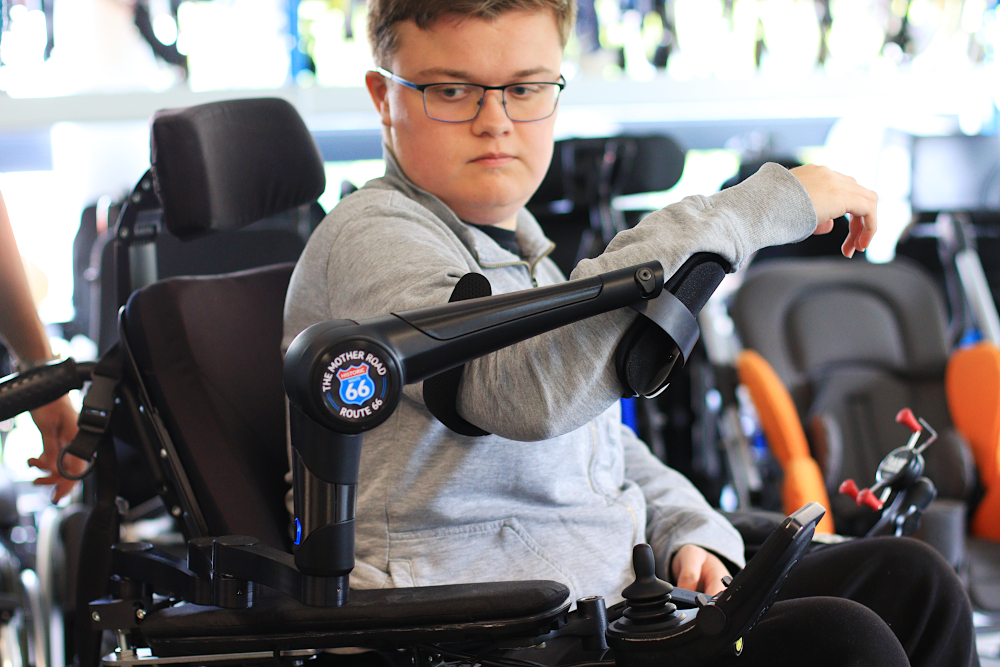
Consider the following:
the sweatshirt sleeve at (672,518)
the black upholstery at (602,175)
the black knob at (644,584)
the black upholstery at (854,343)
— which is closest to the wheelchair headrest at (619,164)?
the black upholstery at (602,175)

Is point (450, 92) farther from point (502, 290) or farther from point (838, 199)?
point (838, 199)

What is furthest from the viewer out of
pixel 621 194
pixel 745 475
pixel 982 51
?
pixel 982 51

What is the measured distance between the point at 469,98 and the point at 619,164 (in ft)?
6.41

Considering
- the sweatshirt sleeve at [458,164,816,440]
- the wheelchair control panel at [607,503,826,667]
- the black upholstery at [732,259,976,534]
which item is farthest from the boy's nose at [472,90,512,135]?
the black upholstery at [732,259,976,534]

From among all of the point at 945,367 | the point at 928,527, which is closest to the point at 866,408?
the point at 945,367

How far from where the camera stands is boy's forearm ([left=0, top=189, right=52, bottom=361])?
3.92ft

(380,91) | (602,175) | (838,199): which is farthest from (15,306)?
(602,175)

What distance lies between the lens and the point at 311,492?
64cm

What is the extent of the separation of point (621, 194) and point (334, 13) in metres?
1.47

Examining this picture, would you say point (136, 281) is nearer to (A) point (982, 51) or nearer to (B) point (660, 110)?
(B) point (660, 110)

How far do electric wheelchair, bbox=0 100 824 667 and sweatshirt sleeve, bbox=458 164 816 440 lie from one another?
0.02 m

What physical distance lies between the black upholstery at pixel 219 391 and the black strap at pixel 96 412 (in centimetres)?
4

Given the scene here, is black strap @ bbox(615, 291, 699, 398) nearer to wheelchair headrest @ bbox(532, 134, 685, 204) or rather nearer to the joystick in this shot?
the joystick

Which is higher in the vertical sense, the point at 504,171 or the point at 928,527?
the point at 504,171
